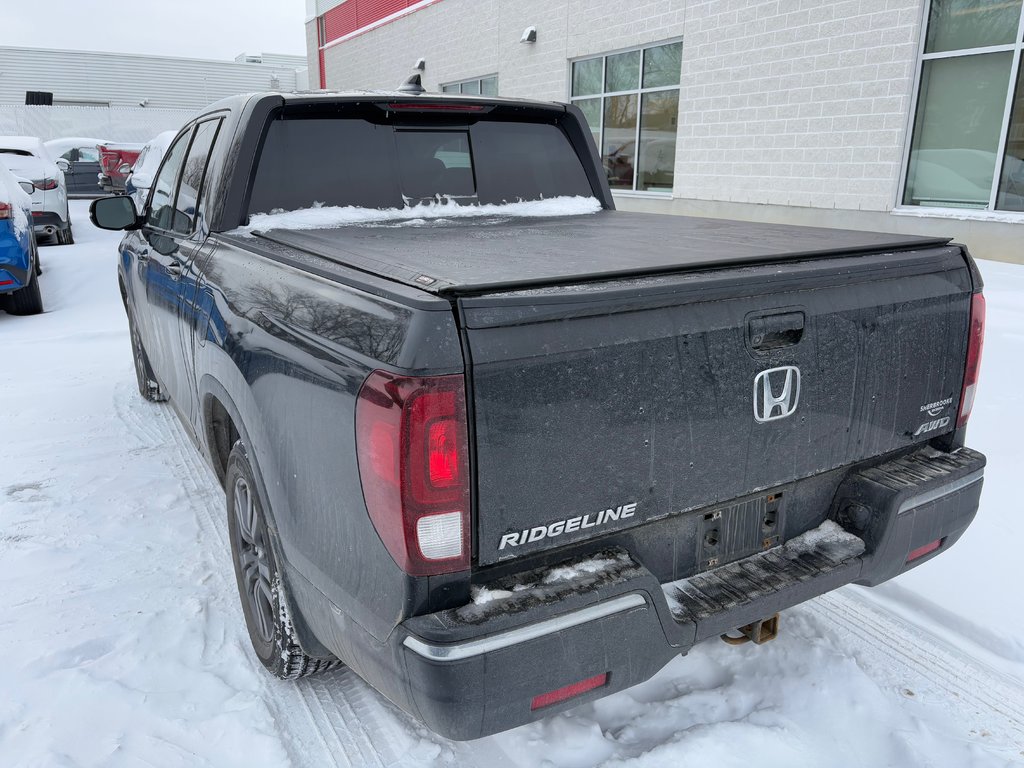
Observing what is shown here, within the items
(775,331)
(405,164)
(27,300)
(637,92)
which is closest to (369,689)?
(775,331)

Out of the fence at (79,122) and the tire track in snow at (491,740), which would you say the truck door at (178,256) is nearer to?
the tire track in snow at (491,740)

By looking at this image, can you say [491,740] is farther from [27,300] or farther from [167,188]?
[27,300]

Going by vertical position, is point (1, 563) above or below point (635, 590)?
below

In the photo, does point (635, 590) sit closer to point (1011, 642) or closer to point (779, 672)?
point (779, 672)

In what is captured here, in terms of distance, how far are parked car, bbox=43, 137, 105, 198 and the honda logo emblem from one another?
24191 millimetres

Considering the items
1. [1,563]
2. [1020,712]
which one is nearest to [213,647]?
[1,563]

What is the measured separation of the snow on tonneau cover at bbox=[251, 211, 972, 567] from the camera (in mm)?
1729

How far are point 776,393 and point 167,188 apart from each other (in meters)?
3.43

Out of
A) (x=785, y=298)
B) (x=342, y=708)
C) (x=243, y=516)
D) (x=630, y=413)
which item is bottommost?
(x=342, y=708)

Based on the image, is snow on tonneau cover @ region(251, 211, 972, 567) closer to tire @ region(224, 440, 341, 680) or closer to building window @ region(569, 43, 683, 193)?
tire @ region(224, 440, 341, 680)

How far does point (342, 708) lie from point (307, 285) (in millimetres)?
1390

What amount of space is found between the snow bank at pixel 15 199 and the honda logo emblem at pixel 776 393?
8139 mm

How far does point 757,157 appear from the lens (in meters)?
10.8

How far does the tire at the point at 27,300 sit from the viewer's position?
8438mm
